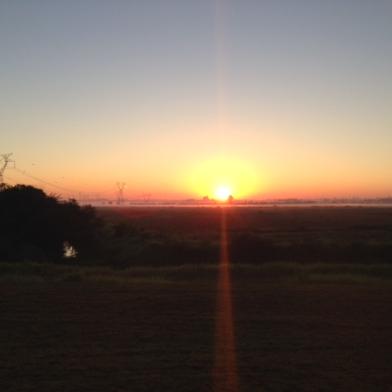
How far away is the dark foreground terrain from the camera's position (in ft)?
32.4

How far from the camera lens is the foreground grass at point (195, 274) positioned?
23.1 m

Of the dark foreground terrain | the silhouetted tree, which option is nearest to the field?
the dark foreground terrain

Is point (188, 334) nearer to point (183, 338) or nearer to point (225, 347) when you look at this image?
point (183, 338)

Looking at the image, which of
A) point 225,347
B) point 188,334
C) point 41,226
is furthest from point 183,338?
point 41,226

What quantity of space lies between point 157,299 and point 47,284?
5.16m

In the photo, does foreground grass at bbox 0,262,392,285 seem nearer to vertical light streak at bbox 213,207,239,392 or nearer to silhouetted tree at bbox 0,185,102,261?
vertical light streak at bbox 213,207,239,392

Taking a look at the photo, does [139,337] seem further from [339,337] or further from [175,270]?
[175,270]

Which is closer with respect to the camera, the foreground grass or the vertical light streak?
the vertical light streak

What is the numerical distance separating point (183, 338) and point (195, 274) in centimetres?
1384

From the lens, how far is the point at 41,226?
146 feet

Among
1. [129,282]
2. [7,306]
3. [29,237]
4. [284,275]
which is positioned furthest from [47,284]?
[29,237]

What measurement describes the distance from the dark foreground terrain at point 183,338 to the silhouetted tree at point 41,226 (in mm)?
21974

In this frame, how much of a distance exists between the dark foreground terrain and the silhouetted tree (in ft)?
72.1

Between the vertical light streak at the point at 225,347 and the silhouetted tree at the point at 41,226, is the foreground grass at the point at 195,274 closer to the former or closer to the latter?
the vertical light streak at the point at 225,347
